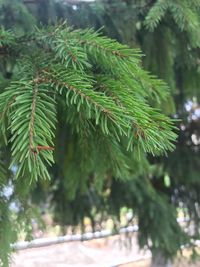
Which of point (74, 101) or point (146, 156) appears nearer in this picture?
point (74, 101)

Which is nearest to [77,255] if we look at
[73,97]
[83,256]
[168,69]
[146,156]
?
[83,256]

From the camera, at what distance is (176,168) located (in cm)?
290

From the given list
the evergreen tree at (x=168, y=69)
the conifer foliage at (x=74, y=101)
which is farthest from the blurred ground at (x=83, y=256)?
the conifer foliage at (x=74, y=101)

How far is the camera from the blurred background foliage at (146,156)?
1412 mm

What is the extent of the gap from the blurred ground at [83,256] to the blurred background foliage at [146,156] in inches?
31.0

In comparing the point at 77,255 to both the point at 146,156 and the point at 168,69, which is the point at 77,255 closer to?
the point at 146,156

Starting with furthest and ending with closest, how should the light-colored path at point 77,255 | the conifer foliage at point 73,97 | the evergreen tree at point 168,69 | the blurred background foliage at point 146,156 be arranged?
the light-colored path at point 77,255, the blurred background foliage at point 146,156, the evergreen tree at point 168,69, the conifer foliage at point 73,97

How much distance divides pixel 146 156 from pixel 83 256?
3.14m

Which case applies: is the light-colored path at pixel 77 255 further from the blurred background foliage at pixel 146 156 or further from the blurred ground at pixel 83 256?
the blurred background foliage at pixel 146 156

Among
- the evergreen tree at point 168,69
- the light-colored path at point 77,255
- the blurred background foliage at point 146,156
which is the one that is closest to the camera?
the evergreen tree at point 168,69

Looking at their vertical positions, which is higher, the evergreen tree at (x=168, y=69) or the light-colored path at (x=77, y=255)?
the evergreen tree at (x=168, y=69)

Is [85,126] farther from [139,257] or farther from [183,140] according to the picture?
[139,257]

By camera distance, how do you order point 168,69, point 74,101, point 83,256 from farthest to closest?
point 83,256 < point 168,69 < point 74,101

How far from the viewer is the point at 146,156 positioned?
177cm
